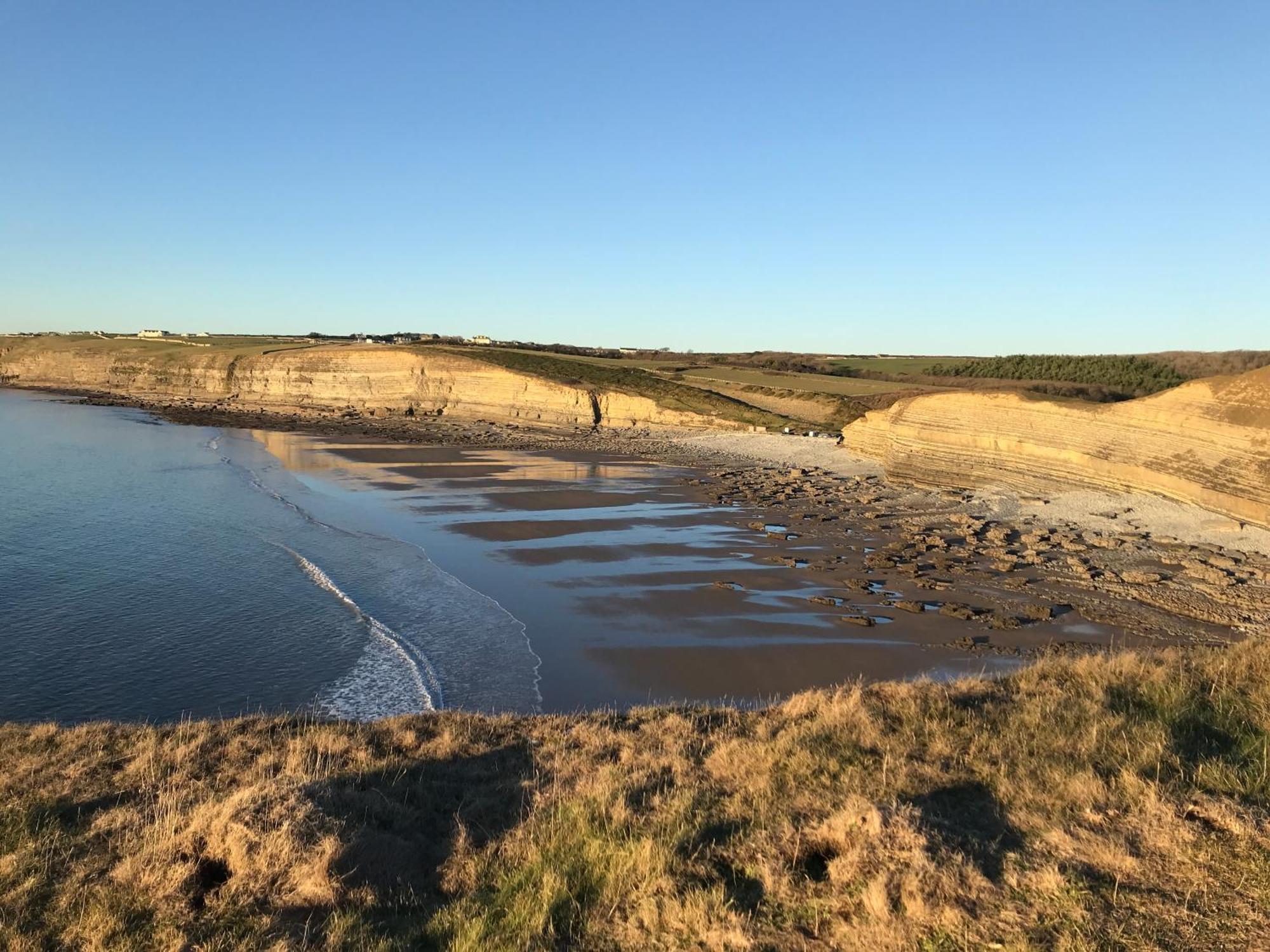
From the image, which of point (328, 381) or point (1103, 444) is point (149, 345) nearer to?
point (328, 381)

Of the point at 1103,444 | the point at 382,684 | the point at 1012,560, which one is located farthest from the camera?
the point at 1103,444

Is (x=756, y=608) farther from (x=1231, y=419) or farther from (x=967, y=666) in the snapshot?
(x=1231, y=419)

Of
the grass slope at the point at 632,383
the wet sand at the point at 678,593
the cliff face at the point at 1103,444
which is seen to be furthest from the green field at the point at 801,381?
the wet sand at the point at 678,593

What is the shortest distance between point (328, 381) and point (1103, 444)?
72018 millimetres

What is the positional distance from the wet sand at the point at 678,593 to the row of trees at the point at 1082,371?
44.8 m

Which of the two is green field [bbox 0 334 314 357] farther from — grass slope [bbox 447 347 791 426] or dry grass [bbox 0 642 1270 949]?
dry grass [bbox 0 642 1270 949]

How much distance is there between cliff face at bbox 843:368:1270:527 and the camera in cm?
2192

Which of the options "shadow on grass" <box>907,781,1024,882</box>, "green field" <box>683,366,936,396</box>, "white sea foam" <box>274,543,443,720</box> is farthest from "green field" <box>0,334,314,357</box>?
"shadow on grass" <box>907,781,1024,882</box>

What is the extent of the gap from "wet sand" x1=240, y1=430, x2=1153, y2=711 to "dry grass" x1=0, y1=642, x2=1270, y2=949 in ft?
13.8

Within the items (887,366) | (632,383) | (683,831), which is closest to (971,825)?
(683,831)

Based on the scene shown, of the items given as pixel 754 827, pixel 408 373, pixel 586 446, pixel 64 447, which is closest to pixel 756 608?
pixel 754 827

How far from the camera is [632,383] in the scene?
67.9 m

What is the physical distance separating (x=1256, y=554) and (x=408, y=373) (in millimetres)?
67283

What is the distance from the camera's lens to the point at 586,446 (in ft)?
171
